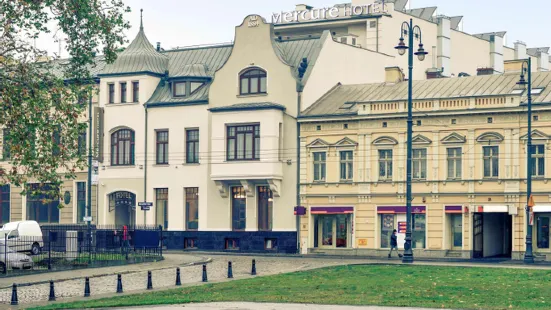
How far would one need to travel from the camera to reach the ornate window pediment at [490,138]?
59.2 meters

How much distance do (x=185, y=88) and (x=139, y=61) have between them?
384 cm

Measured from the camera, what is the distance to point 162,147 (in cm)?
7288

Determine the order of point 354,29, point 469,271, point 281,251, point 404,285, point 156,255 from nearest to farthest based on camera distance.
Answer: point 404,285 → point 469,271 → point 156,255 → point 281,251 → point 354,29

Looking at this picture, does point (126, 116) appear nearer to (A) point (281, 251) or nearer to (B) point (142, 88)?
(B) point (142, 88)

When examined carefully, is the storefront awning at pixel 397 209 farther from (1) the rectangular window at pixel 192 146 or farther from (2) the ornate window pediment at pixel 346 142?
(1) the rectangular window at pixel 192 146

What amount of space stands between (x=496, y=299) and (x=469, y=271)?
11.6 m

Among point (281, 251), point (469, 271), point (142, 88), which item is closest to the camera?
point (469, 271)

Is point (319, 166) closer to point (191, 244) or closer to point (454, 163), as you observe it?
point (454, 163)

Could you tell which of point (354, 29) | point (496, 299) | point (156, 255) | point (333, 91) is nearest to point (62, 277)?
point (156, 255)

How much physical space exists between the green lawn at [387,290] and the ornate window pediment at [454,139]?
17.8m

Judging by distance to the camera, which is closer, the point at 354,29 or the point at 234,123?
the point at 234,123

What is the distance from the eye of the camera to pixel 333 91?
6938 cm

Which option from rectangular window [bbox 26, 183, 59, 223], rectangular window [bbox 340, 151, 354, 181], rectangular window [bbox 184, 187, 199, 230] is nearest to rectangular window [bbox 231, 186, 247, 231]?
rectangular window [bbox 184, 187, 199, 230]

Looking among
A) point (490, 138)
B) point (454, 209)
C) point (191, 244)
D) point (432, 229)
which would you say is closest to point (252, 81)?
point (191, 244)
